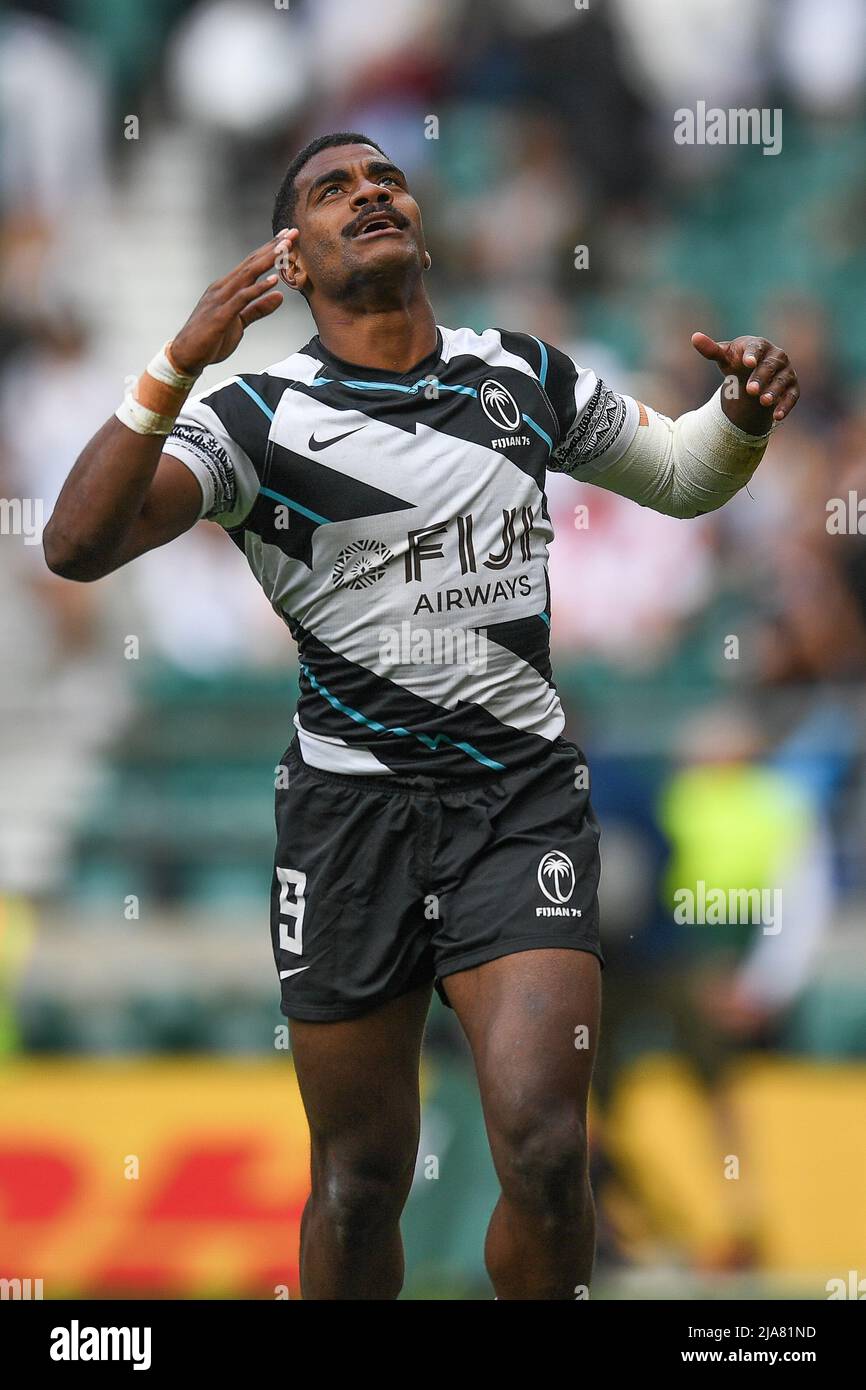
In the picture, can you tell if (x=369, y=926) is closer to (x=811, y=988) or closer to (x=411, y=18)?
(x=811, y=988)

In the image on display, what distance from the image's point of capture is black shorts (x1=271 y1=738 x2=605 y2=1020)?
14.5 feet

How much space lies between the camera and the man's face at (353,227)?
4.65 meters

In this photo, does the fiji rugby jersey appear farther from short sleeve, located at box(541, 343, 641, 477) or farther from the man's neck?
short sleeve, located at box(541, 343, 641, 477)

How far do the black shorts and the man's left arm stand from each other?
808mm

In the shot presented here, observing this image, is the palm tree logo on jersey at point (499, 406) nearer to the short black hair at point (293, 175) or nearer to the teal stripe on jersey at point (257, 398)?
the teal stripe on jersey at point (257, 398)

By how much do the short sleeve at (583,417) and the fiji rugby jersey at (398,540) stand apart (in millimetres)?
181

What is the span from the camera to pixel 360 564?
4527 mm

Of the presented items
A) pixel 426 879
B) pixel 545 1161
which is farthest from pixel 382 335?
pixel 545 1161

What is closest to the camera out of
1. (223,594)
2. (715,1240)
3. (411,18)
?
(715,1240)

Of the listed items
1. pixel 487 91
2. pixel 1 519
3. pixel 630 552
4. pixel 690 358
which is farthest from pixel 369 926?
pixel 487 91

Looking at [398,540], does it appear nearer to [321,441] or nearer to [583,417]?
[321,441]

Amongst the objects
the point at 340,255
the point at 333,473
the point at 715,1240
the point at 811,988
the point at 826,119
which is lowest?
the point at 715,1240

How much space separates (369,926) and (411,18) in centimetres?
973

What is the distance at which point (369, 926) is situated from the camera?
4.54 meters
